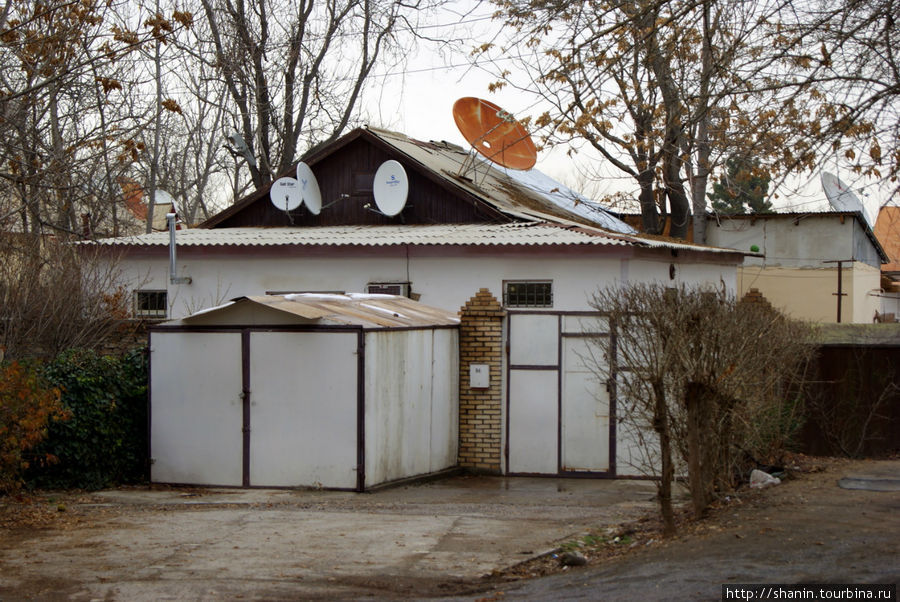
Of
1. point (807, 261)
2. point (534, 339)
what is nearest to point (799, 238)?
point (807, 261)

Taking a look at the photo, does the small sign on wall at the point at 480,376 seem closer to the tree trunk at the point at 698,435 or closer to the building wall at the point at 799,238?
the tree trunk at the point at 698,435

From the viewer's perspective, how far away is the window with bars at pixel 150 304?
59.4 ft

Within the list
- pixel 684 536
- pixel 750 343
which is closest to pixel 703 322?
pixel 750 343

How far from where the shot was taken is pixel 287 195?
1942 centimetres

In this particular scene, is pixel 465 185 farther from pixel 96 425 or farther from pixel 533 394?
pixel 96 425

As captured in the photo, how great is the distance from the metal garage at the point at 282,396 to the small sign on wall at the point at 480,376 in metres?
1.52

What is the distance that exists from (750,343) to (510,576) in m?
3.12

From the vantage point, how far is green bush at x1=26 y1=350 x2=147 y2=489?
39.3 ft

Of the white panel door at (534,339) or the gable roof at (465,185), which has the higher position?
the gable roof at (465,185)

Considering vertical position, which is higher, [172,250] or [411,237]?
[411,237]

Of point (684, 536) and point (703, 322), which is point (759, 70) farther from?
point (684, 536)

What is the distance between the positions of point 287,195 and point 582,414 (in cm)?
826

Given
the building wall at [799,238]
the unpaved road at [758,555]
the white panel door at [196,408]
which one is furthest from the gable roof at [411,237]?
the building wall at [799,238]

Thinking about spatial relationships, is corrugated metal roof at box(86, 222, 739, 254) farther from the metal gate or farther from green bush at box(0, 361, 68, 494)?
green bush at box(0, 361, 68, 494)
